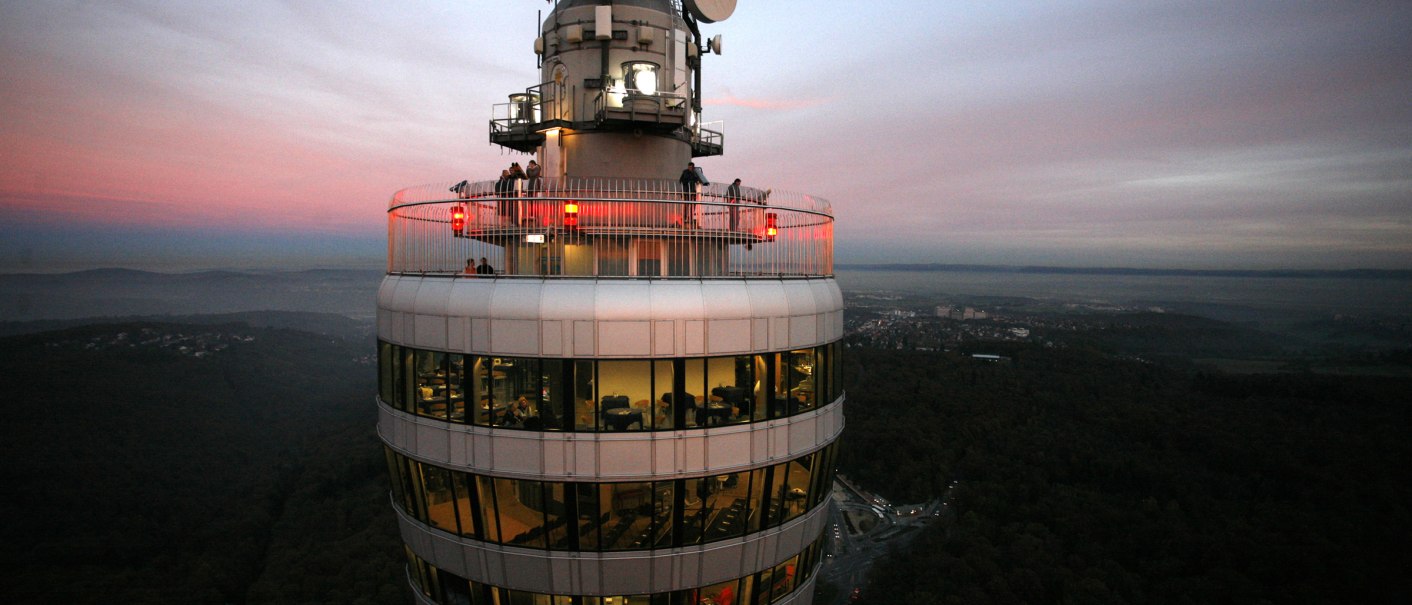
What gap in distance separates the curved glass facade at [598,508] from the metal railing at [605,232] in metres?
5.52

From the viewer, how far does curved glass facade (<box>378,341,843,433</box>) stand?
1839 cm

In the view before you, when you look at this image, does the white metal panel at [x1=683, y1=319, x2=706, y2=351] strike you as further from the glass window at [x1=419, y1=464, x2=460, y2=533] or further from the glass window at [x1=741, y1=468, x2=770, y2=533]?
the glass window at [x1=419, y1=464, x2=460, y2=533]

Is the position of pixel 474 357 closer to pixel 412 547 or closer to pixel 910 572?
pixel 412 547

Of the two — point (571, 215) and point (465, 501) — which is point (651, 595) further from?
point (571, 215)

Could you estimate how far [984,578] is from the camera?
7775 centimetres

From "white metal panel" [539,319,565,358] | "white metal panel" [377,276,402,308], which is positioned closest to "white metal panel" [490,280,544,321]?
"white metal panel" [539,319,565,358]

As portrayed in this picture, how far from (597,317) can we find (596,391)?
1.87 meters

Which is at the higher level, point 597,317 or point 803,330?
point 597,317

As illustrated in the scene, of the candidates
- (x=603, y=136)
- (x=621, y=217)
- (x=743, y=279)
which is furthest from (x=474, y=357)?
(x=603, y=136)

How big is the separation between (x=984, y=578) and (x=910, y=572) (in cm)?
777

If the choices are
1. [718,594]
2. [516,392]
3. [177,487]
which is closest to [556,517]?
[516,392]

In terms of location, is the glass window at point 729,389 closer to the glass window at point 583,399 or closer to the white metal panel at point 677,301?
the white metal panel at point 677,301

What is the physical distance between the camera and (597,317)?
18156mm

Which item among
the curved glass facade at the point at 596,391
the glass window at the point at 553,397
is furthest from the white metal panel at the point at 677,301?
the glass window at the point at 553,397
